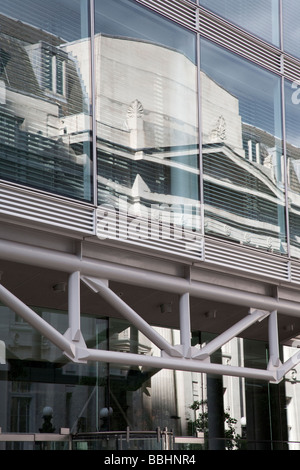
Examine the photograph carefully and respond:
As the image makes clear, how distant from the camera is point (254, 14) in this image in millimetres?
13633

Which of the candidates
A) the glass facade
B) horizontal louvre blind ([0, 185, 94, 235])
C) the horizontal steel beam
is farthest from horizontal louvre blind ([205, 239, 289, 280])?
horizontal louvre blind ([0, 185, 94, 235])

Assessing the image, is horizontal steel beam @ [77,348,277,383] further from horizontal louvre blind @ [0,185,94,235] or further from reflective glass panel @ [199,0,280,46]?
reflective glass panel @ [199,0,280,46]

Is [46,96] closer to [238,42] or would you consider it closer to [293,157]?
[238,42]

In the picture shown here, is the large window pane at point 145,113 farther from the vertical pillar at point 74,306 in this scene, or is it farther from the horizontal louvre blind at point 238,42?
the vertical pillar at point 74,306

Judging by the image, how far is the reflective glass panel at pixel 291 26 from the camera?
14.2 m

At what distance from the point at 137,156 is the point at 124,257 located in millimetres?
1298

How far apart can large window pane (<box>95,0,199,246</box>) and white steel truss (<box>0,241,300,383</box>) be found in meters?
0.83

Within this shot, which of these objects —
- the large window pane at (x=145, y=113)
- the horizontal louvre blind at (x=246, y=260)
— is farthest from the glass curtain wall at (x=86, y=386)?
the large window pane at (x=145, y=113)

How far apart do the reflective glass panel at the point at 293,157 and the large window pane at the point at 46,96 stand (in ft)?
13.6

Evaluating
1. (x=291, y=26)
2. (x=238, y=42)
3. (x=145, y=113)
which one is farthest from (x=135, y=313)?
(x=291, y=26)

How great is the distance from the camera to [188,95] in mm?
12117

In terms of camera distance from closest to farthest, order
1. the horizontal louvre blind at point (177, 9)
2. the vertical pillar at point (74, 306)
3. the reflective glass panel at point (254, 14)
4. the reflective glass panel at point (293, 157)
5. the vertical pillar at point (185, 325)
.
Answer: the vertical pillar at point (74, 306) → the vertical pillar at point (185, 325) → the horizontal louvre blind at point (177, 9) → the reflective glass panel at point (254, 14) → the reflective glass panel at point (293, 157)
